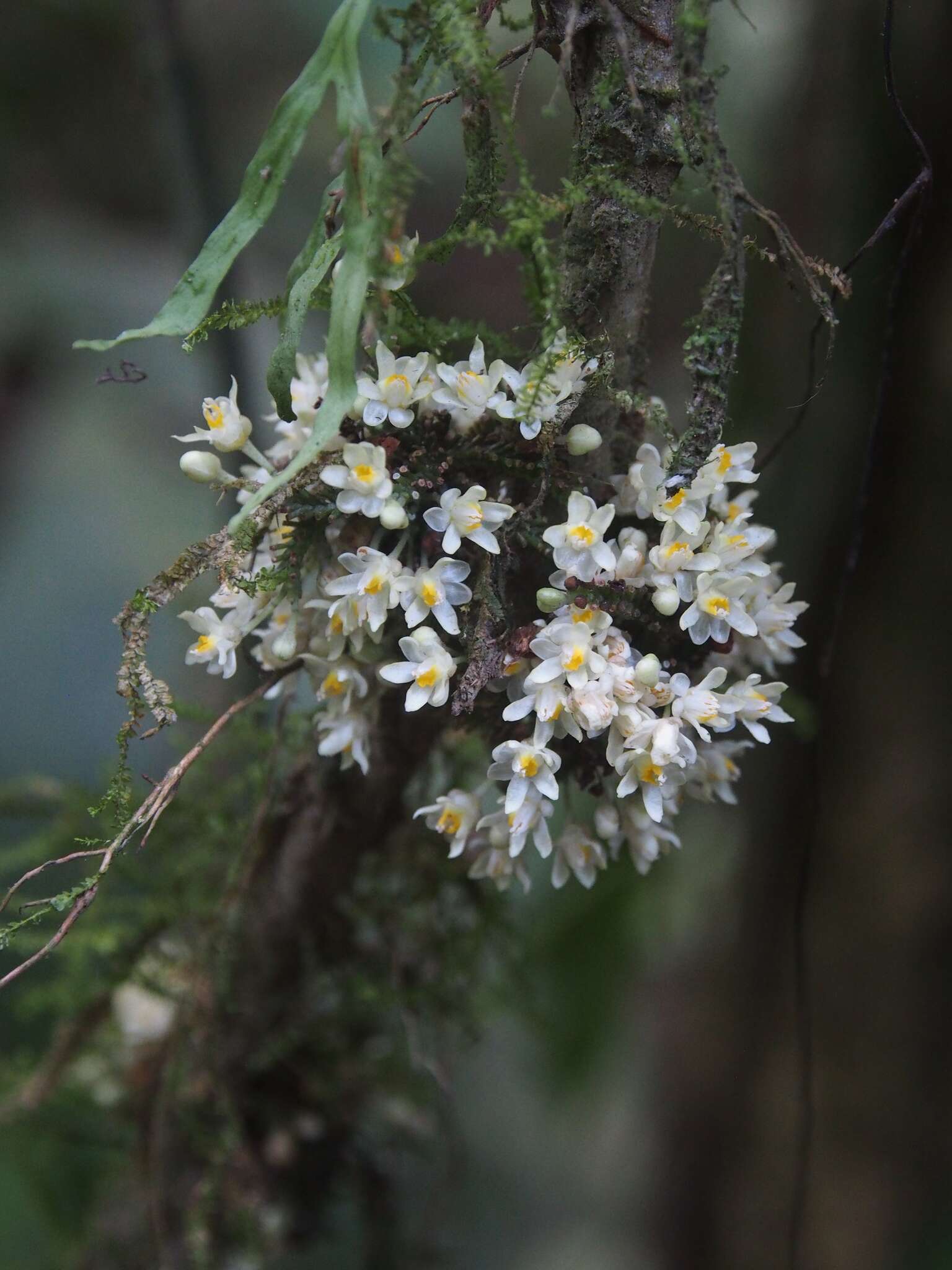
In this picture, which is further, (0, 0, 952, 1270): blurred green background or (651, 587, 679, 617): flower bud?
(0, 0, 952, 1270): blurred green background

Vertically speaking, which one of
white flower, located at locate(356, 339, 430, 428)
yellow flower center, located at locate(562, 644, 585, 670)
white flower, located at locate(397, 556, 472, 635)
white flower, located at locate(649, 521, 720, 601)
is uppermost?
white flower, located at locate(356, 339, 430, 428)

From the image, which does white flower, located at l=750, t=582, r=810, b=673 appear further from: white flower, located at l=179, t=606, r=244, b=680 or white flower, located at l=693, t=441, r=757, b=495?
white flower, located at l=179, t=606, r=244, b=680

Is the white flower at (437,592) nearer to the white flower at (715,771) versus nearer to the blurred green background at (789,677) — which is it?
the white flower at (715,771)

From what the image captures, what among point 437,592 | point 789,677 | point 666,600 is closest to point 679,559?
point 666,600

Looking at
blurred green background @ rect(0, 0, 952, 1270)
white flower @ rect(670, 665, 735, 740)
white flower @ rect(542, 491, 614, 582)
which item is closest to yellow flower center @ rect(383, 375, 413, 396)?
white flower @ rect(542, 491, 614, 582)

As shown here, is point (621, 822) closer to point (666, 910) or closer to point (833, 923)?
point (833, 923)

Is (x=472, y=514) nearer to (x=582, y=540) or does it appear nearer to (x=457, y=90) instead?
(x=582, y=540)

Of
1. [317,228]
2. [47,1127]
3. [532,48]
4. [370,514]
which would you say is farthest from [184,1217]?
[532,48]
